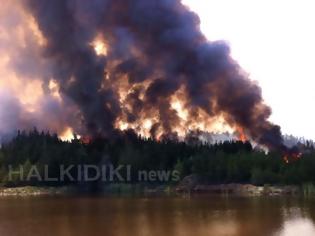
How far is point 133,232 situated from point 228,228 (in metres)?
12.6

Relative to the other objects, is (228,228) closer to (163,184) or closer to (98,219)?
(98,219)

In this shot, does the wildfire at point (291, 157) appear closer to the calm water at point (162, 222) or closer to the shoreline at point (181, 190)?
the shoreline at point (181, 190)

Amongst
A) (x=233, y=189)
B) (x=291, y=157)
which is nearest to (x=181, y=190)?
(x=233, y=189)

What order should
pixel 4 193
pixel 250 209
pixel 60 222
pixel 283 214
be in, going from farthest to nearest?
1. pixel 4 193
2. pixel 250 209
3. pixel 283 214
4. pixel 60 222

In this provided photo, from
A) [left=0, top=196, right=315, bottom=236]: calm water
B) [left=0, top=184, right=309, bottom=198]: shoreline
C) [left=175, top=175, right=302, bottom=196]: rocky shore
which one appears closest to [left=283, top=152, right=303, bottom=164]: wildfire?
[left=175, top=175, right=302, bottom=196]: rocky shore

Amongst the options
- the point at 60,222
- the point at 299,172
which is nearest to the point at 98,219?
the point at 60,222

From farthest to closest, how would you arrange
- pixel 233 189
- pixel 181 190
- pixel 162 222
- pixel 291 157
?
1. pixel 181 190
2. pixel 291 157
3. pixel 233 189
4. pixel 162 222

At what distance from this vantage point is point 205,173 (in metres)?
186

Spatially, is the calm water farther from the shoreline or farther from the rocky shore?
the shoreline

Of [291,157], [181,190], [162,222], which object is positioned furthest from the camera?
[181,190]

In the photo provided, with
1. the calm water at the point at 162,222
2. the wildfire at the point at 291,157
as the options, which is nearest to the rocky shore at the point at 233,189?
the wildfire at the point at 291,157

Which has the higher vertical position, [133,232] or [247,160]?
[247,160]

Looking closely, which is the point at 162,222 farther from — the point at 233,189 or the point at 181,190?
the point at 181,190

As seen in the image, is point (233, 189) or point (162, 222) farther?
point (233, 189)
